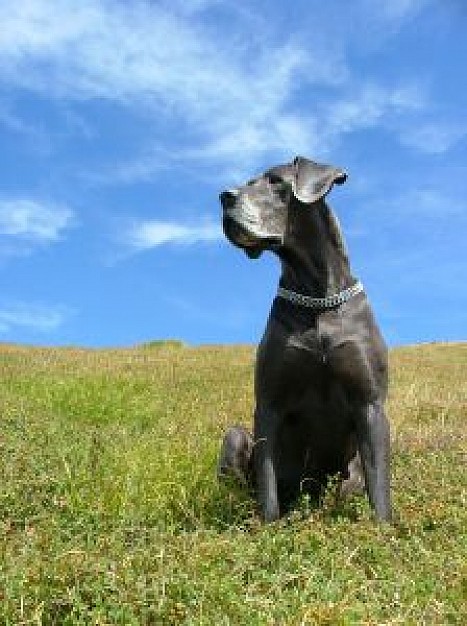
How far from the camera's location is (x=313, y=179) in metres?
7.18

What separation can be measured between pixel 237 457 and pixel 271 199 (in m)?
1.96

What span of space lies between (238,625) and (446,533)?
263 centimetres

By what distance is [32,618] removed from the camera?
4.59m

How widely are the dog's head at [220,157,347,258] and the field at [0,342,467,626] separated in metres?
1.77

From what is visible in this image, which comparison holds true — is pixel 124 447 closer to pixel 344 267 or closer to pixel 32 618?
pixel 344 267

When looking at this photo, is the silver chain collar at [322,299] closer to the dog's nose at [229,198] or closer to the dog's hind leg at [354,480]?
the dog's nose at [229,198]

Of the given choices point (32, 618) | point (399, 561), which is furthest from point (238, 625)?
point (399, 561)

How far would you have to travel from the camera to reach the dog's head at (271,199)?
22.9 ft

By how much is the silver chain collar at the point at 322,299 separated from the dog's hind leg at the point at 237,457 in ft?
4.00

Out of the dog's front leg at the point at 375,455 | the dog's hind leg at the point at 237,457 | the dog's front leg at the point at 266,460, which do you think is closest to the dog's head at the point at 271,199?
the dog's front leg at the point at 266,460

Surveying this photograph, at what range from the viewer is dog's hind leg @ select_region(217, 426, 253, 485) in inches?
314

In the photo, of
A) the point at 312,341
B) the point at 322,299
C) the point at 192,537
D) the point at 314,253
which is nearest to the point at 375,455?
the point at 312,341

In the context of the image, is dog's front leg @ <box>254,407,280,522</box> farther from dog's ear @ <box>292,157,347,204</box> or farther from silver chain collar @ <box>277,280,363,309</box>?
dog's ear @ <box>292,157,347,204</box>

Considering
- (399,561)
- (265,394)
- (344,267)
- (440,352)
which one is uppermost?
(440,352)
